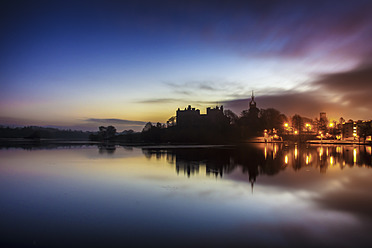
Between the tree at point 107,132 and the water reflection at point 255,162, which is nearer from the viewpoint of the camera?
the water reflection at point 255,162

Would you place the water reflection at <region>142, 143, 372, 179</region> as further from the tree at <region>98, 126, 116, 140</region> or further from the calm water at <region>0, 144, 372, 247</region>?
the tree at <region>98, 126, 116, 140</region>

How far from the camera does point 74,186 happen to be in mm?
15148

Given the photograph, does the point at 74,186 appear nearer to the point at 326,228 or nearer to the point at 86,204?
the point at 86,204

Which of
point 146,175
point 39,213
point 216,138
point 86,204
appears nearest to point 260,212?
point 86,204

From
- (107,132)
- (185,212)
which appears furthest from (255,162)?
(107,132)

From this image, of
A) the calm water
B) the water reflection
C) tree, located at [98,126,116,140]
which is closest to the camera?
the calm water

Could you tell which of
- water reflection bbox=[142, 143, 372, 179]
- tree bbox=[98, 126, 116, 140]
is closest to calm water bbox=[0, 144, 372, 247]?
water reflection bbox=[142, 143, 372, 179]

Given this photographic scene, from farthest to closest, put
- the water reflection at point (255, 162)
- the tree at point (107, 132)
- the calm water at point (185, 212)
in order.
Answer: the tree at point (107, 132)
the water reflection at point (255, 162)
the calm water at point (185, 212)

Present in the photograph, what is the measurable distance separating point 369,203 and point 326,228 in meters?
4.73

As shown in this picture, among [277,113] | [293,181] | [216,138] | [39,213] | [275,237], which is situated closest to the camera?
[275,237]

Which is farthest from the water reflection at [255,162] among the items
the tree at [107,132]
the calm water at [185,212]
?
the tree at [107,132]

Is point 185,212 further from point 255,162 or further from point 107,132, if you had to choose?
point 107,132

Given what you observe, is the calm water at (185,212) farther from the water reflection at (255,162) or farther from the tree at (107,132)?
the tree at (107,132)

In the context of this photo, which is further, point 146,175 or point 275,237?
point 146,175
